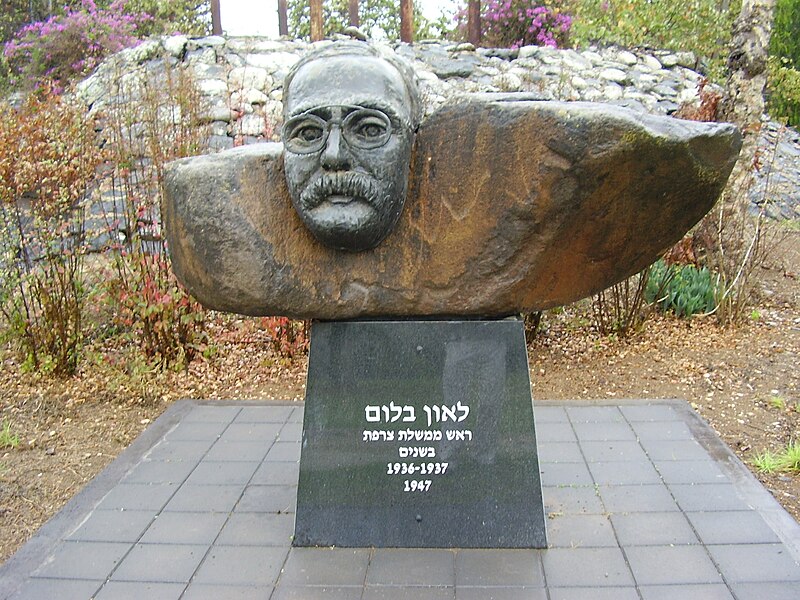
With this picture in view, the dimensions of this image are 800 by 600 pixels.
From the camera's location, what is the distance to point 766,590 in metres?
2.55

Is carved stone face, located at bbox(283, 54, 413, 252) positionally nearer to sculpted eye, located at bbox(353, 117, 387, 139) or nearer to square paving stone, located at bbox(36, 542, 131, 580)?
sculpted eye, located at bbox(353, 117, 387, 139)

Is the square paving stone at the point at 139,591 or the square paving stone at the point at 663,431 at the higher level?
the square paving stone at the point at 139,591

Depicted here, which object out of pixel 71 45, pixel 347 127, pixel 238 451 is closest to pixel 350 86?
pixel 347 127

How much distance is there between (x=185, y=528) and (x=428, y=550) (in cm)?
105

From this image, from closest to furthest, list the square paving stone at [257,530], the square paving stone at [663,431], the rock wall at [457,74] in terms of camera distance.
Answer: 1. the square paving stone at [257,530]
2. the square paving stone at [663,431]
3. the rock wall at [457,74]

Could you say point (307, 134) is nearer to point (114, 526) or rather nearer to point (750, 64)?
point (114, 526)

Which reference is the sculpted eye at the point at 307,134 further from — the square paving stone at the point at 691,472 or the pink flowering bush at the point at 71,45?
the pink flowering bush at the point at 71,45

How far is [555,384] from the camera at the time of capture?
498cm

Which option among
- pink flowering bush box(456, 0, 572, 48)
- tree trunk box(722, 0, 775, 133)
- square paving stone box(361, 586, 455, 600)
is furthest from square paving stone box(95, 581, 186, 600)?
pink flowering bush box(456, 0, 572, 48)

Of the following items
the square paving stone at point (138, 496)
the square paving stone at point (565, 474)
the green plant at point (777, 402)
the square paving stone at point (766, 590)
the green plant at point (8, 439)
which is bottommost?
the green plant at point (8, 439)

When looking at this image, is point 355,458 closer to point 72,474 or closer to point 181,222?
point 181,222

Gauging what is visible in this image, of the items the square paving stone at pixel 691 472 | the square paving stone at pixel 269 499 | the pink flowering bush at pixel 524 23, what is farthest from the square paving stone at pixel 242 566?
the pink flowering bush at pixel 524 23

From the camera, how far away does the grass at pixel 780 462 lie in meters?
3.67

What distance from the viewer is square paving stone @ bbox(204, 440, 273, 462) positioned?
3779mm
